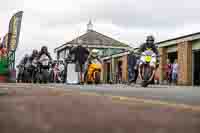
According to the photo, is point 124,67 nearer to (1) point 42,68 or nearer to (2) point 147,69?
(1) point 42,68

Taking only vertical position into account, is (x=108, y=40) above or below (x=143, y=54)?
above

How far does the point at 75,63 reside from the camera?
2181 cm

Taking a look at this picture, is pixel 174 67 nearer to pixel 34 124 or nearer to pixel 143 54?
pixel 143 54

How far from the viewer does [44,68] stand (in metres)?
24.7

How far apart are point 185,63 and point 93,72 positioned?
11.2m

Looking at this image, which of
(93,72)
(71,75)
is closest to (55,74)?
(71,75)

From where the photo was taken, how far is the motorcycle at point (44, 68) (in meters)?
24.1

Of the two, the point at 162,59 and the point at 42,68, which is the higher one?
the point at 162,59

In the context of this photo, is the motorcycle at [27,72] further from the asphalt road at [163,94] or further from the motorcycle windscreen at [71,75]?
the asphalt road at [163,94]

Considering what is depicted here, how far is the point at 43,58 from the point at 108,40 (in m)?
47.5

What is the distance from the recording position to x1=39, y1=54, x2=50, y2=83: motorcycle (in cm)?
2414

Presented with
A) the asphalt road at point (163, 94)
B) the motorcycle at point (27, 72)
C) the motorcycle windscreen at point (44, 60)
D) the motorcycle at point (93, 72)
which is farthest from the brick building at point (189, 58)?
the asphalt road at point (163, 94)

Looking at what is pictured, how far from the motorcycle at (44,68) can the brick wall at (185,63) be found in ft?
30.4

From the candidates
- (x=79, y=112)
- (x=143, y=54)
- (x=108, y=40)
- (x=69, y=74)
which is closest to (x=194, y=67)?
(x=69, y=74)
